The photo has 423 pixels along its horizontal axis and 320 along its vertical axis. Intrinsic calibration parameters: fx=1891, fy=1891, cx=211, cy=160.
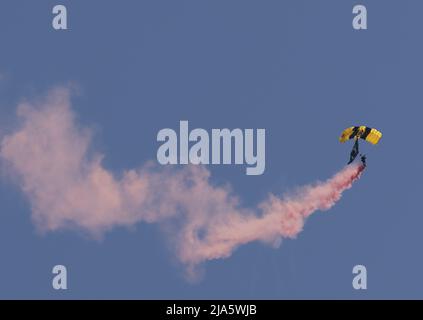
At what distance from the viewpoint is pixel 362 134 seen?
10969 cm

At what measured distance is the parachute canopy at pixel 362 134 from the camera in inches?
4299

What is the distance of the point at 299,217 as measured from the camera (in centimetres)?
11475

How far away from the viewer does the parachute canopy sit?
10919cm
